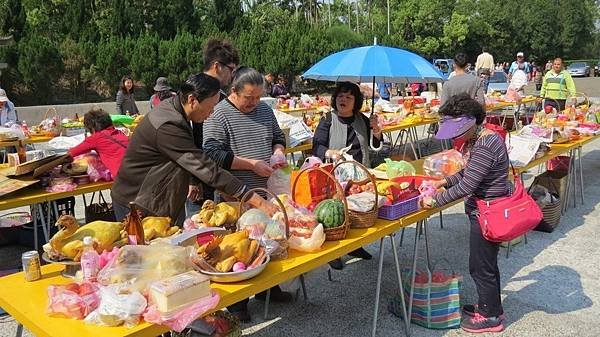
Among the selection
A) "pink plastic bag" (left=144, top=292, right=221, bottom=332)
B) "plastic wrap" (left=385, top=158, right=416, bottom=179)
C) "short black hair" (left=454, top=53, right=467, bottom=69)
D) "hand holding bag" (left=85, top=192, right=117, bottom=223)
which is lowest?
"hand holding bag" (left=85, top=192, right=117, bottom=223)

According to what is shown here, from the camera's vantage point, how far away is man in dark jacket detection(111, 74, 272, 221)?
95.5 inches

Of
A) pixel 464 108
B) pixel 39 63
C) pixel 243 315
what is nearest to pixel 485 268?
pixel 464 108

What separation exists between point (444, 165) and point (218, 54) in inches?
70.9

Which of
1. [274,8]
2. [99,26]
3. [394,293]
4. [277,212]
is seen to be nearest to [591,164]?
[394,293]

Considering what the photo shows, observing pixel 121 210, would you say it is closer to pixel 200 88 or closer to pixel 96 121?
pixel 200 88

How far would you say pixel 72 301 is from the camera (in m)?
1.72

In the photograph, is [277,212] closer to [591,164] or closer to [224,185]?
[224,185]

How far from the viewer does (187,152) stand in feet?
7.96

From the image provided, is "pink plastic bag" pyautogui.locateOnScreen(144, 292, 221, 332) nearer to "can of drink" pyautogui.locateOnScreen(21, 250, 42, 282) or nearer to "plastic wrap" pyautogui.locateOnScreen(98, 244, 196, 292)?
"plastic wrap" pyautogui.locateOnScreen(98, 244, 196, 292)

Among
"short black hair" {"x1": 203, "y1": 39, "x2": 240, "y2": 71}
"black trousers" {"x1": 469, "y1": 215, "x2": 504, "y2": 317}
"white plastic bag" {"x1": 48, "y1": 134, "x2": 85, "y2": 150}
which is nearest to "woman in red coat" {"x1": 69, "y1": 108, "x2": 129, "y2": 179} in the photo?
"short black hair" {"x1": 203, "y1": 39, "x2": 240, "y2": 71}

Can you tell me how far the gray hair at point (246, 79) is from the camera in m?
2.99

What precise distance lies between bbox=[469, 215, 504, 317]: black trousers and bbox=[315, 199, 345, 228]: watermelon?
1012 mm

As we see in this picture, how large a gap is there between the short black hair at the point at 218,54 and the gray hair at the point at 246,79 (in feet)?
1.52

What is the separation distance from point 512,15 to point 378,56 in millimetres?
52724
